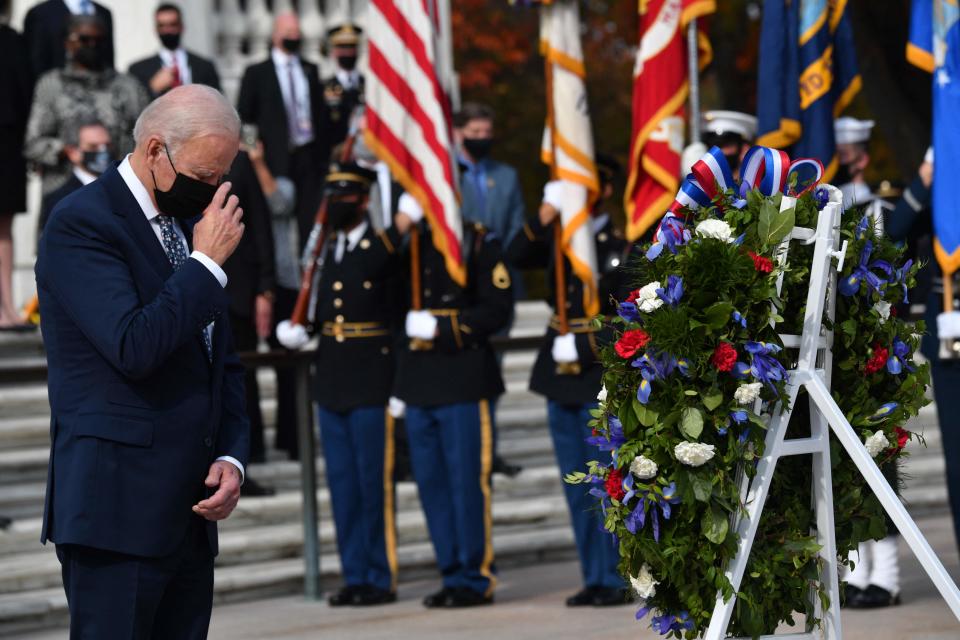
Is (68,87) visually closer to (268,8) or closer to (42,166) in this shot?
(42,166)

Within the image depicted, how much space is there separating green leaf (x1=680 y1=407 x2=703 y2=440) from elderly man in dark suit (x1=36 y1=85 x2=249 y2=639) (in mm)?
1216

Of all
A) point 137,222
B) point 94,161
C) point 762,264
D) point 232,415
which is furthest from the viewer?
point 94,161

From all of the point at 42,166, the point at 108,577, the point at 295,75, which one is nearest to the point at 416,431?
the point at 42,166

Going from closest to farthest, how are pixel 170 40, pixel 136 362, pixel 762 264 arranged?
pixel 136 362 → pixel 762 264 → pixel 170 40

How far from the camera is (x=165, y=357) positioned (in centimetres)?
413

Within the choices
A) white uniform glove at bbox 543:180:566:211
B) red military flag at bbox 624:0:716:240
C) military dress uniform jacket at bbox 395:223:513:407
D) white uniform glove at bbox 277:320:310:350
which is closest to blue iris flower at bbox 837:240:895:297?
red military flag at bbox 624:0:716:240

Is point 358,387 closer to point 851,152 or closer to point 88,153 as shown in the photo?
point 88,153

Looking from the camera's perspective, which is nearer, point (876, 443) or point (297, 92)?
point (876, 443)

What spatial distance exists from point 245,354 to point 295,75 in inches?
126

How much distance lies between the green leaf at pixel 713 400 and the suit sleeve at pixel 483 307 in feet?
13.1

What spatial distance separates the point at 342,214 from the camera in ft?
29.3

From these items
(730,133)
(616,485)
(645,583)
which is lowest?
(645,583)

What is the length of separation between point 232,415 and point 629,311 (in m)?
1.13

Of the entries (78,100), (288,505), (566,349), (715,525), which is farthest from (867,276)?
(78,100)
